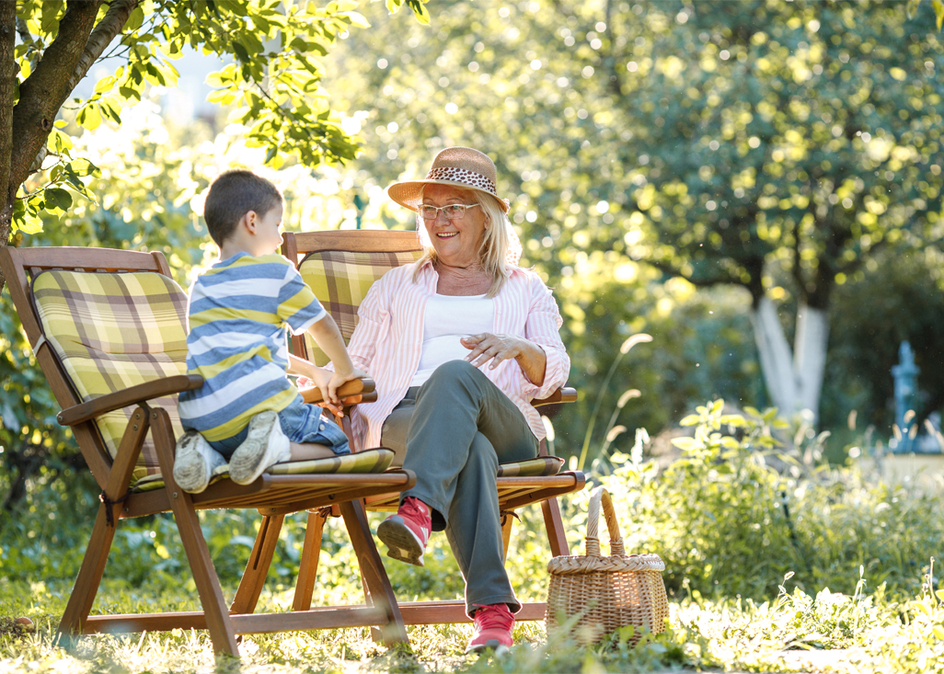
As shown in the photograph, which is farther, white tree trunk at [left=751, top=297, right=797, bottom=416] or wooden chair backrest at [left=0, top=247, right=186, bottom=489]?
white tree trunk at [left=751, top=297, right=797, bottom=416]

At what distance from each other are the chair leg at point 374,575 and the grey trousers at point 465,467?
0.62 feet

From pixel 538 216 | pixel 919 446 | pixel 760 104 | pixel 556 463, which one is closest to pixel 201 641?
pixel 556 463

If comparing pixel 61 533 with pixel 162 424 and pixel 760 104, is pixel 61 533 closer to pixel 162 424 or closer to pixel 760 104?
pixel 162 424

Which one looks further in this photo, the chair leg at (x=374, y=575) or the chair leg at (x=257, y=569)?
the chair leg at (x=257, y=569)

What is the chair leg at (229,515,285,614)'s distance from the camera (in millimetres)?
2791

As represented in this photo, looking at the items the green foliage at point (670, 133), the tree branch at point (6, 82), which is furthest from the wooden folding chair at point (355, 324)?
the green foliage at point (670, 133)

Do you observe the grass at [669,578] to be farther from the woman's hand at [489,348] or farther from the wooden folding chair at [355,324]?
the woman's hand at [489,348]

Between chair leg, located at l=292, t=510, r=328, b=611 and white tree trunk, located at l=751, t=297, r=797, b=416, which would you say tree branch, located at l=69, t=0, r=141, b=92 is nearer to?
chair leg, located at l=292, t=510, r=328, b=611

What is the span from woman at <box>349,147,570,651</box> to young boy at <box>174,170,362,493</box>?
293 mm

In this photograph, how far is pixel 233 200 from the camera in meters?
2.29

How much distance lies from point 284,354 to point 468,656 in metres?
0.80

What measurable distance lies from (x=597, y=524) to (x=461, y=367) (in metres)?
0.51

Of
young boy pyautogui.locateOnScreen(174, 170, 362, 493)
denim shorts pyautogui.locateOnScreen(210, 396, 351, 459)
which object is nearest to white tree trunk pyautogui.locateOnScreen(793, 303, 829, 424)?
denim shorts pyautogui.locateOnScreen(210, 396, 351, 459)

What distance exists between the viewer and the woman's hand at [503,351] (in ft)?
8.60
